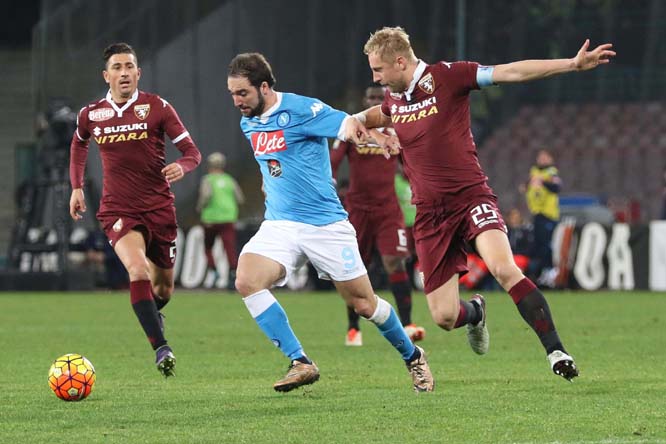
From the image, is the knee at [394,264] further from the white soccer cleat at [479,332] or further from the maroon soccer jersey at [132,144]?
the white soccer cleat at [479,332]

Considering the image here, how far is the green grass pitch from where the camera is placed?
712 centimetres

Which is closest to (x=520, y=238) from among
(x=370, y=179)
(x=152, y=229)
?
(x=370, y=179)

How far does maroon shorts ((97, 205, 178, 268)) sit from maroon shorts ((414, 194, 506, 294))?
7.76 ft

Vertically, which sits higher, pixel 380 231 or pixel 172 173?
pixel 172 173

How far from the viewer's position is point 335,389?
9078mm

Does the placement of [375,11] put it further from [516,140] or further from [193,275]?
[193,275]

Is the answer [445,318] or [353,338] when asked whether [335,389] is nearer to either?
[445,318]

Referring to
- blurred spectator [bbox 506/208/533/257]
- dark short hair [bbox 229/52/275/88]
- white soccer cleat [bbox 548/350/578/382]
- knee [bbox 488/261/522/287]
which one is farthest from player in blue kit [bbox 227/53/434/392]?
blurred spectator [bbox 506/208/533/257]

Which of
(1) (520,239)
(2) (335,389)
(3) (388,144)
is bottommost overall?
(1) (520,239)

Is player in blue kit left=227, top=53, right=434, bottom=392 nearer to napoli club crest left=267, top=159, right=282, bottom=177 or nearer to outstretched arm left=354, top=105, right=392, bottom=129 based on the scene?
napoli club crest left=267, top=159, right=282, bottom=177

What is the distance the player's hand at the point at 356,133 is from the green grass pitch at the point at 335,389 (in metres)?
1.47

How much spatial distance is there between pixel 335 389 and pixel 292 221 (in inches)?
42.1

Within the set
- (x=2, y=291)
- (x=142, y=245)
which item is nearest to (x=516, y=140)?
(x=2, y=291)

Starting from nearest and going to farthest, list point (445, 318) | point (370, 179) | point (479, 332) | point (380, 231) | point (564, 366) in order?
1. point (564, 366)
2. point (445, 318)
3. point (479, 332)
4. point (380, 231)
5. point (370, 179)
